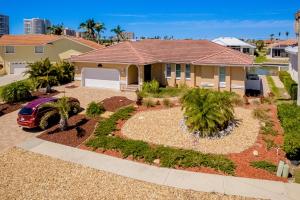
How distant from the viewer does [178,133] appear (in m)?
18.5

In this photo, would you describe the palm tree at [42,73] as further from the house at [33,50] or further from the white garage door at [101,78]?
the house at [33,50]

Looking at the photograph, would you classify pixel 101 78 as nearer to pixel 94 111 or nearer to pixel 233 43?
pixel 94 111

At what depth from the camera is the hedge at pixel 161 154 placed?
1451 cm

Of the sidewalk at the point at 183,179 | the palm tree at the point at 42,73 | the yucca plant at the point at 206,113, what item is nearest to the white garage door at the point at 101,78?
the palm tree at the point at 42,73

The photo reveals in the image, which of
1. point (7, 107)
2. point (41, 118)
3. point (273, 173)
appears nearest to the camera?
point (273, 173)

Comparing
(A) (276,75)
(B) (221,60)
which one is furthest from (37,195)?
(A) (276,75)

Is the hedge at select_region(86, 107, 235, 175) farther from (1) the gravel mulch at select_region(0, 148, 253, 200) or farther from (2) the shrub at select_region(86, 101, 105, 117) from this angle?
(2) the shrub at select_region(86, 101, 105, 117)

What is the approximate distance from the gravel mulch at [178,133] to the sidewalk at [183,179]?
282cm

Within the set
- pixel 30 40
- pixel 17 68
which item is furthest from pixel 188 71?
pixel 17 68

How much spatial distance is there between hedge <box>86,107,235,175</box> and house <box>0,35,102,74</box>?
3043 centimetres

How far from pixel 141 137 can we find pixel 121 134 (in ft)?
4.26

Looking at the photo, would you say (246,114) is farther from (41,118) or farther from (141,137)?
(41,118)

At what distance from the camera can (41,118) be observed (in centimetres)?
1998

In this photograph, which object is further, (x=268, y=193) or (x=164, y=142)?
(x=164, y=142)
